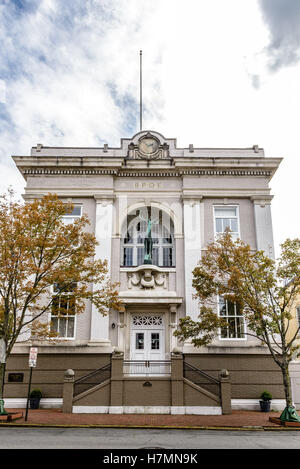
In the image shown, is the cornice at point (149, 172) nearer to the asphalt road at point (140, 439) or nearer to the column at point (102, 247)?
the column at point (102, 247)

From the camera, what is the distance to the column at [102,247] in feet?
66.2

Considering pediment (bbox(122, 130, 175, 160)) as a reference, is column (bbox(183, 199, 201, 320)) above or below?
below

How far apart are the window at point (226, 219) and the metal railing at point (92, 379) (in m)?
9.02

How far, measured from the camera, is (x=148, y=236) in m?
22.5

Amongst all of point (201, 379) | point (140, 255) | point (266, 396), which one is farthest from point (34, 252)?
point (266, 396)

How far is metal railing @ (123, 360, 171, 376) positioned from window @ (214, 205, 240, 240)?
294 inches

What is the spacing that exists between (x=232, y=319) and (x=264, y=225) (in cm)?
524

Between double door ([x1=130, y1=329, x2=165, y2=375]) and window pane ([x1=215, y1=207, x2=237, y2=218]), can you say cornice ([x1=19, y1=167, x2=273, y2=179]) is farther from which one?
double door ([x1=130, y1=329, x2=165, y2=375])

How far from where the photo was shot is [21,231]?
16.4 m

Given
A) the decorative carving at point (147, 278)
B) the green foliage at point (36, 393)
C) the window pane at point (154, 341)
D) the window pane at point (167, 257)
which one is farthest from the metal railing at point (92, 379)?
the window pane at point (167, 257)

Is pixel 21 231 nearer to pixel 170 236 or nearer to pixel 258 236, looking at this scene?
pixel 170 236

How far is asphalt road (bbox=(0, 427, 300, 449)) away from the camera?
33.6 feet

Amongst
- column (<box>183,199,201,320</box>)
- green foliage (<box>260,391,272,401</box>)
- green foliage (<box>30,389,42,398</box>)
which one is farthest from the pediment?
green foliage (<box>260,391,272,401</box>)
